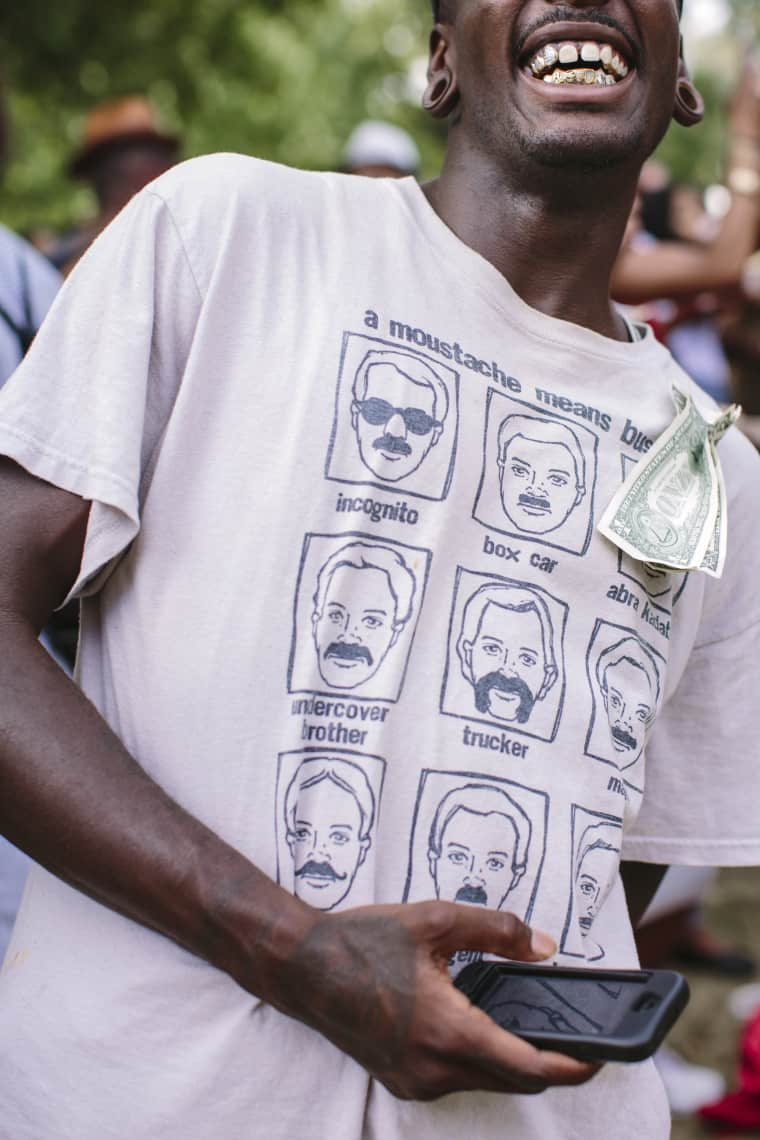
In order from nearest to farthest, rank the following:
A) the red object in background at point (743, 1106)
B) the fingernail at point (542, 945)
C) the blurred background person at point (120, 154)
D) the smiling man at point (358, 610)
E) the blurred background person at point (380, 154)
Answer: the fingernail at point (542, 945), the smiling man at point (358, 610), the red object in background at point (743, 1106), the blurred background person at point (120, 154), the blurred background person at point (380, 154)

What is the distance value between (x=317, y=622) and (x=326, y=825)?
243 mm

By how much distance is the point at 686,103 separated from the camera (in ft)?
7.16

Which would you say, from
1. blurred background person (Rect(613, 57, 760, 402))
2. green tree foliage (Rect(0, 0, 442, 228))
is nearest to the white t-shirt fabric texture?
blurred background person (Rect(613, 57, 760, 402))

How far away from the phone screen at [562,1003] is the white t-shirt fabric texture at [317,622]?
0.12m

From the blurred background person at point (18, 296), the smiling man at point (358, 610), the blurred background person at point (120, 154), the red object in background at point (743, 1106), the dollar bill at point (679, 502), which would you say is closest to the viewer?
the smiling man at point (358, 610)

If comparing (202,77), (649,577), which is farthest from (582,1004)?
(202,77)

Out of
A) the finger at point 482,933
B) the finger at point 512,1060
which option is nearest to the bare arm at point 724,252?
the finger at point 482,933

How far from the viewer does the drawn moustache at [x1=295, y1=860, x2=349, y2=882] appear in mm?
1503

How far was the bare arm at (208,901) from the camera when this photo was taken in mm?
1322

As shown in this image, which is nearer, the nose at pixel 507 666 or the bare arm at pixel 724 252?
the nose at pixel 507 666

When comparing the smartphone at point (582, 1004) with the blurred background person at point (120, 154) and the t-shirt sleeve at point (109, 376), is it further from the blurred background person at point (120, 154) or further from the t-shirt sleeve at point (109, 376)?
the blurred background person at point (120, 154)

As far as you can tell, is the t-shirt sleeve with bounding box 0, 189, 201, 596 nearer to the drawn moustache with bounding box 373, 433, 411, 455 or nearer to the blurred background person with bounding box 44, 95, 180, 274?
the drawn moustache with bounding box 373, 433, 411, 455

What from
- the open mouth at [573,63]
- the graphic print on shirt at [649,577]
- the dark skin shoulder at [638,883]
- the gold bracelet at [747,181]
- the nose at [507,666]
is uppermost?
the open mouth at [573,63]

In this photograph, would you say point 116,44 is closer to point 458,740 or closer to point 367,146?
point 367,146
